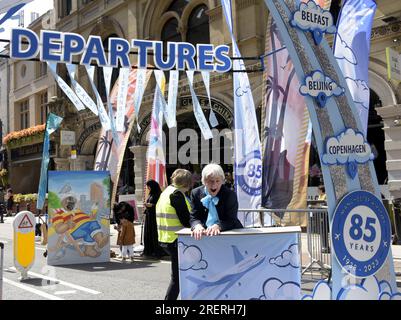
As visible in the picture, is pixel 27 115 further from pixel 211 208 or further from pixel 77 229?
pixel 211 208

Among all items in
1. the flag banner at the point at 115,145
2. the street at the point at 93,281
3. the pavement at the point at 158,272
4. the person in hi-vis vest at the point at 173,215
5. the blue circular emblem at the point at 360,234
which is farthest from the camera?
the flag banner at the point at 115,145

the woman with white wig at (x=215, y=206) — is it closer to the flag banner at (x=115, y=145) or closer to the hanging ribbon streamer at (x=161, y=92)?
the flag banner at (x=115, y=145)

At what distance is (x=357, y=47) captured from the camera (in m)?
6.77

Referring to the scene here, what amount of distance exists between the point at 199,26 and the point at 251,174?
1124 cm

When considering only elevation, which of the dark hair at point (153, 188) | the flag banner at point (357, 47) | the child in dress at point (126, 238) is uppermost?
the flag banner at point (357, 47)

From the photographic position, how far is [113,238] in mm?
14883

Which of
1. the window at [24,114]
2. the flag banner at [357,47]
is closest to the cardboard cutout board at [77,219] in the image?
the flag banner at [357,47]

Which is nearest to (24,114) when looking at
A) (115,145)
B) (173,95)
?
(115,145)

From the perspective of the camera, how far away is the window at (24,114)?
104 ft

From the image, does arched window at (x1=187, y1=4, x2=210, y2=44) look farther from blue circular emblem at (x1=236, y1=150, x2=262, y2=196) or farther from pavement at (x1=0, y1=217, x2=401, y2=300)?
pavement at (x1=0, y1=217, x2=401, y2=300)

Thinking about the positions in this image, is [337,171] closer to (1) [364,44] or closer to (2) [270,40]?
(1) [364,44]

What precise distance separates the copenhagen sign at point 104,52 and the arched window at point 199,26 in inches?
391

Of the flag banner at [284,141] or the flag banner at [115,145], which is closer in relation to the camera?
the flag banner at [284,141]

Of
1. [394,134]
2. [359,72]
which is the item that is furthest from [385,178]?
[359,72]
